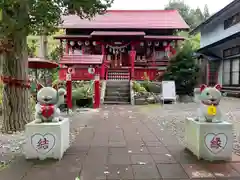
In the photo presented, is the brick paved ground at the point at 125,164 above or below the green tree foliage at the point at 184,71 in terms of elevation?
below

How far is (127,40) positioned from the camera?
751 inches

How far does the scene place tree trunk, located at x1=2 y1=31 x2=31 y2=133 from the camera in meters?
6.21

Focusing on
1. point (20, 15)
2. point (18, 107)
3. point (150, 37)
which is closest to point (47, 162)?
point (18, 107)

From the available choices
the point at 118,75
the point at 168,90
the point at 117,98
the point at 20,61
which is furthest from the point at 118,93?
the point at 20,61

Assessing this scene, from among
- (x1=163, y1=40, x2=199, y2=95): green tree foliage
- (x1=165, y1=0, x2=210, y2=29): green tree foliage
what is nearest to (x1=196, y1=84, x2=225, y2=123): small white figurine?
(x1=163, y1=40, x2=199, y2=95): green tree foliage

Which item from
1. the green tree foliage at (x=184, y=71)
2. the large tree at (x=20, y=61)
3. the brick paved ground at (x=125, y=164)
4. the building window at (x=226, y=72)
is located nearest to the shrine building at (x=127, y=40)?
the green tree foliage at (x=184, y=71)

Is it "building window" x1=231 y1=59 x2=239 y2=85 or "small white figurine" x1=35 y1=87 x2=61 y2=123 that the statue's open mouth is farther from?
"building window" x1=231 y1=59 x2=239 y2=85

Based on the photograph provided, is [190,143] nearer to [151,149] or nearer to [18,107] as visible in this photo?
[151,149]

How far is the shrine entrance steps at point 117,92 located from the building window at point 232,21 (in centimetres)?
818

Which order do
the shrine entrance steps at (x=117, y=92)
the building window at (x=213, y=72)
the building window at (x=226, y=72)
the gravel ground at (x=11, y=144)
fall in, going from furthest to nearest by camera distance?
the building window at (x=213, y=72)
the building window at (x=226, y=72)
the shrine entrance steps at (x=117, y=92)
the gravel ground at (x=11, y=144)

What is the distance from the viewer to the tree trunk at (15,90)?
6.21 m

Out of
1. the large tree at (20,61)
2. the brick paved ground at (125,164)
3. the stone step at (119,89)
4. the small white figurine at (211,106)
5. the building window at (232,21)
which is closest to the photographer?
the brick paved ground at (125,164)

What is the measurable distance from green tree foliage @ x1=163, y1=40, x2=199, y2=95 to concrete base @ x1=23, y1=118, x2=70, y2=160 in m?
10.7

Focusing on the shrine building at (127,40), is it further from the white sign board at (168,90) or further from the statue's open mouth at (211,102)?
the statue's open mouth at (211,102)
